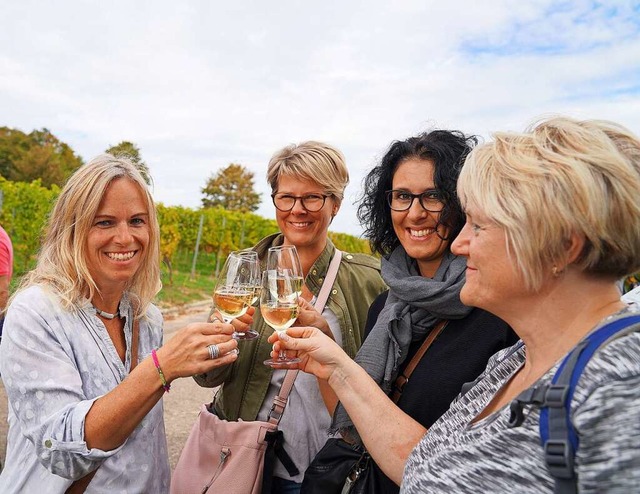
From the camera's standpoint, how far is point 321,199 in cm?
295

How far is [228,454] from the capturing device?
2340mm

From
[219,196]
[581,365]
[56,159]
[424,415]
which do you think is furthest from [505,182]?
[219,196]

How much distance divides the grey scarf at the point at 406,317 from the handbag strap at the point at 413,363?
23 mm

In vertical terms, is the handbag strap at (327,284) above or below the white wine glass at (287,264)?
below

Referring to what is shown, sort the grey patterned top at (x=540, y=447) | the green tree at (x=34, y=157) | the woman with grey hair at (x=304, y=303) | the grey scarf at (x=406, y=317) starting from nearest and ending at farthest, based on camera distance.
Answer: the grey patterned top at (x=540, y=447)
the grey scarf at (x=406, y=317)
the woman with grey hair at (x=304, y=303)
the green tree at (x=34, y=157)

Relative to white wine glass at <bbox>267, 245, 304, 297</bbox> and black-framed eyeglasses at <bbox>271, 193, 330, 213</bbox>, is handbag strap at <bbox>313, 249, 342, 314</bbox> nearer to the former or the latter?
black-framed eyeglasses at <bbox>271, 193, 330, 213</bbox>

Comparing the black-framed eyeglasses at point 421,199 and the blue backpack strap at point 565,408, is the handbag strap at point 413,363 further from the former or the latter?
the blue backpack strap at point 565,408

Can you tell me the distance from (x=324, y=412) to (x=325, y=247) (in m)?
1.00

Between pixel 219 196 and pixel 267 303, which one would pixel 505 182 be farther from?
pixel 219 196

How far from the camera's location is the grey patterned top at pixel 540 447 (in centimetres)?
98

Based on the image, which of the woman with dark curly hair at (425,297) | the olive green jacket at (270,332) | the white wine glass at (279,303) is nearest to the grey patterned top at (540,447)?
the woman with dark curly hair at (425,297)

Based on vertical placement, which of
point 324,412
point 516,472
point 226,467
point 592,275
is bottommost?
point 226,467

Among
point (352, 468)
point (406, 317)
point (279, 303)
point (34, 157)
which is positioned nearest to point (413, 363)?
point (406, 317)

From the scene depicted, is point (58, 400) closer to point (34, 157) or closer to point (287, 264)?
point (287, 264)
